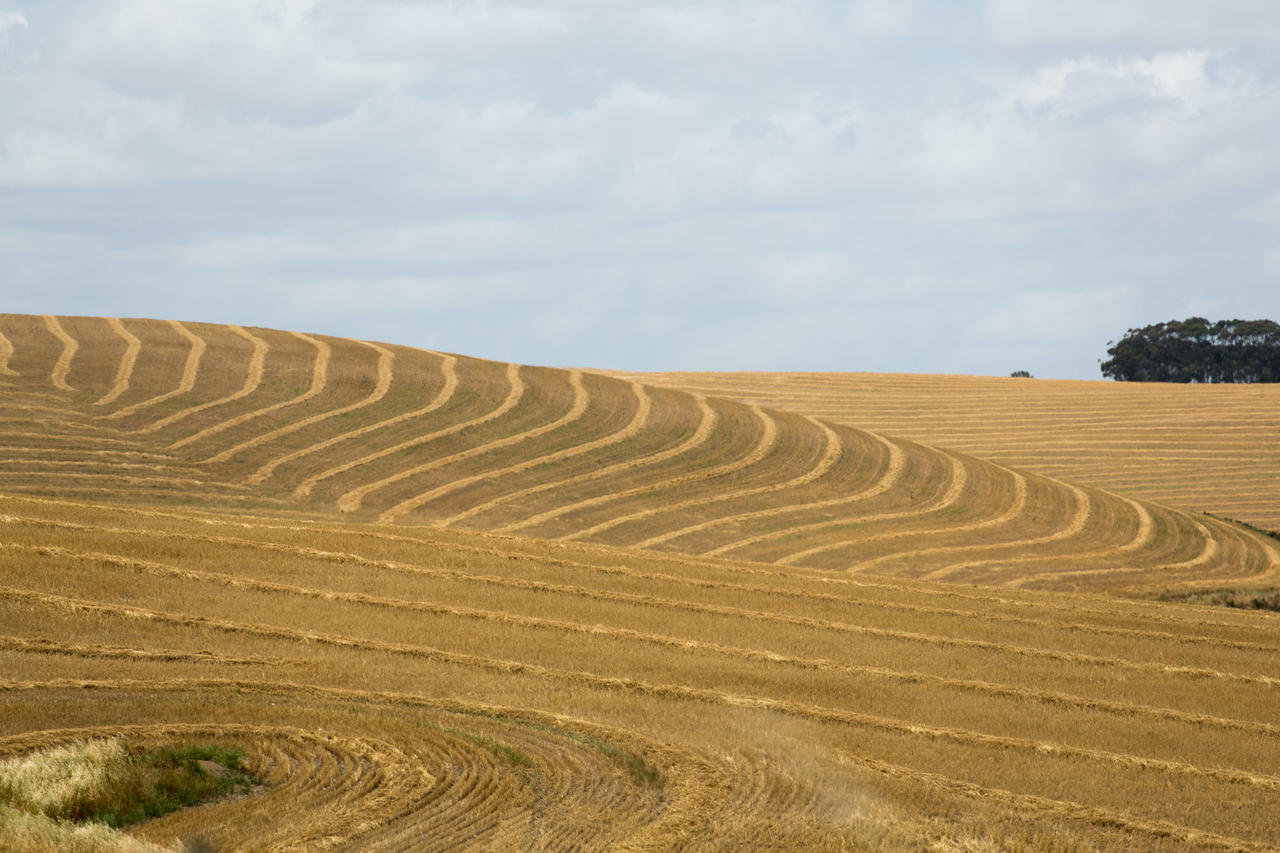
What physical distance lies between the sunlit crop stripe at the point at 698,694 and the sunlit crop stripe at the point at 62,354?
24.2 metres

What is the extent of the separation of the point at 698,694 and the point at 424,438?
2659 cm

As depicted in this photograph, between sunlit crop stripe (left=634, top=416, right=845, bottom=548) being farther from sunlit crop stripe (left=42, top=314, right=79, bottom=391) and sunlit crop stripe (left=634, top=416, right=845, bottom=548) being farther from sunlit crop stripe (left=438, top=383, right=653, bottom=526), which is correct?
sunlit crop stripe (left=42, top=314, right=79, bottom=391)

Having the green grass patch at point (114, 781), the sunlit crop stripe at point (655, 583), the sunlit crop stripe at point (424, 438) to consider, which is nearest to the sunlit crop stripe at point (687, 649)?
the sunlit crop stripe at point (655, 583)

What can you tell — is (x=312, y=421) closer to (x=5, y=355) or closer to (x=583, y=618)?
(x=5, y=355)

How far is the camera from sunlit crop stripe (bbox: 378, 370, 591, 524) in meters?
39.2

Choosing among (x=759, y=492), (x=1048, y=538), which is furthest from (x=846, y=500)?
(x=1048, y=538)

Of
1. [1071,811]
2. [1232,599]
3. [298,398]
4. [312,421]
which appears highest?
[298,398]

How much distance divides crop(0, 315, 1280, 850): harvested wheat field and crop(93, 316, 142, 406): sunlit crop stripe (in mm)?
312

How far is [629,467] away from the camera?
149ft

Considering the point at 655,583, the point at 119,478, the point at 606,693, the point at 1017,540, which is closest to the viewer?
the point at 606,693

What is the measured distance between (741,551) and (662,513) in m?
3.61

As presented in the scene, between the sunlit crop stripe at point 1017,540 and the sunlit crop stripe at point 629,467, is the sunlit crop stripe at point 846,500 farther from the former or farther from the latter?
the sunlit crop stripe at point 629,467

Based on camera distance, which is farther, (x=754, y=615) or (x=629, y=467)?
(x=629, y=467)

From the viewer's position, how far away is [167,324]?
55250 mm
